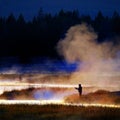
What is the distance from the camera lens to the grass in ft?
84.2

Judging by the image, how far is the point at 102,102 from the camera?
3234 cm

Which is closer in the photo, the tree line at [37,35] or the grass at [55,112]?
the grass at [55,112]

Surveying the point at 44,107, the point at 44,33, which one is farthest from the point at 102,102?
the point at 44,33

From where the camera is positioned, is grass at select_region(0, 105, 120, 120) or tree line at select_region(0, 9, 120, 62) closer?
grass at select_region(0, 105, 120, 120)

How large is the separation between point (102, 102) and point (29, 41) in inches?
2865

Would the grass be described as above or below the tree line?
below

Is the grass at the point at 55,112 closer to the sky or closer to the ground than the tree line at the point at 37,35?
closer to the ground

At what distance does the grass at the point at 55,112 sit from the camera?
2567 centimetres

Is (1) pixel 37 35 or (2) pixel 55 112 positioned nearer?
(2) pixel 55 112

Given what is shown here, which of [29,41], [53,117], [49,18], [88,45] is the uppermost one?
[49,18]

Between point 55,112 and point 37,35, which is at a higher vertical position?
point 37,35

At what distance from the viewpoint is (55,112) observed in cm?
2761

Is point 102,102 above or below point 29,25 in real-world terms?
below

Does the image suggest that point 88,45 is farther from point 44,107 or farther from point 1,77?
point 44,107
